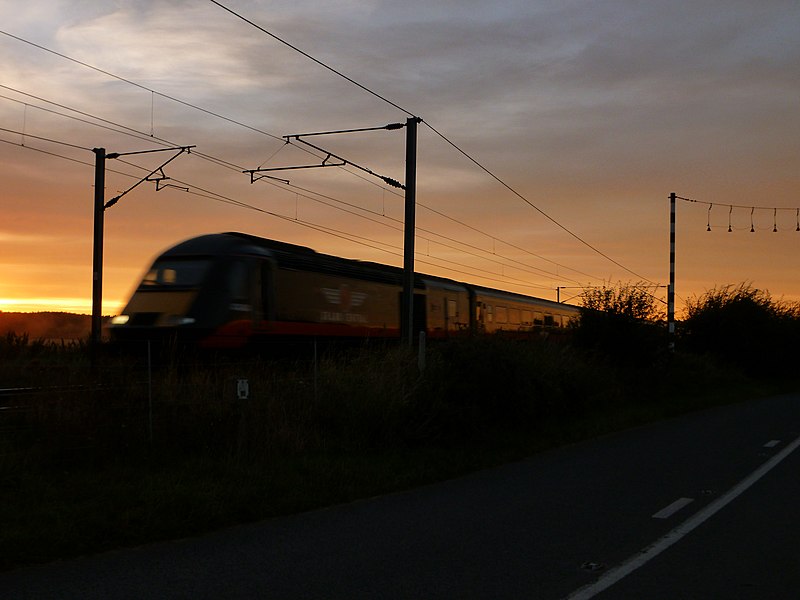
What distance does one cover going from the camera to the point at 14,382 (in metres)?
13.3

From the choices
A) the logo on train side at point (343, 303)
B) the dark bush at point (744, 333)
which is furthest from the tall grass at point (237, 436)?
the dark bush at point (744, 333)

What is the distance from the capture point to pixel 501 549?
22.7 ft

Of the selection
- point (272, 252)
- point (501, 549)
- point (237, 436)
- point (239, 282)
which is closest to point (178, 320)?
point (239, 282)

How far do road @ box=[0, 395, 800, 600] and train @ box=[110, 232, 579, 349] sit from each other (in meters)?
9.40

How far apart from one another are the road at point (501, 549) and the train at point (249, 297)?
30.9ft

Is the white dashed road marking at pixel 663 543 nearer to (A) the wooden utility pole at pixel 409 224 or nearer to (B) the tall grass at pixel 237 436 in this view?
(B) the tall grass at pixel 237 436

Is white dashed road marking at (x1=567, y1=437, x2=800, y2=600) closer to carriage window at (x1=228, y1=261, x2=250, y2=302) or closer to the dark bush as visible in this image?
carriage window at (x1=228, y1=261, x2=250, y2=302)

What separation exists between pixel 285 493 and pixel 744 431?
1186 cm

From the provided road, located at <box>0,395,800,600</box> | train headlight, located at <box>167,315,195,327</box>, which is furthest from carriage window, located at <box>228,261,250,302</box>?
road, located at <box>0,395,800,600</box>

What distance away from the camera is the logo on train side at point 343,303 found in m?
22.6

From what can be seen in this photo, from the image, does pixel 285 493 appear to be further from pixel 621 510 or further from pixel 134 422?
pixel 621 510

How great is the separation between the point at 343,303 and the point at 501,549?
54.9 feet

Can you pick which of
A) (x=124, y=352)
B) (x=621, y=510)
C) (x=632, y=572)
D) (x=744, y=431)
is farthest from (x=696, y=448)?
Answer: (x=124, y=352)

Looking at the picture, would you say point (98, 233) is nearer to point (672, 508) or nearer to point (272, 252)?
point (272, 252)
